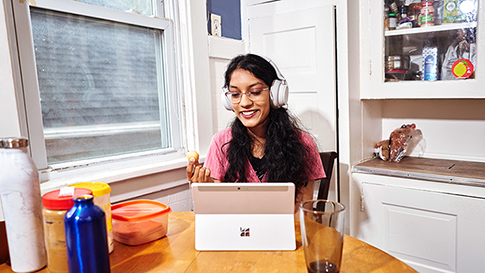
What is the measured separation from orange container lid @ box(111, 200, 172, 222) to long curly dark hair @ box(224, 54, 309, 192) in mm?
496

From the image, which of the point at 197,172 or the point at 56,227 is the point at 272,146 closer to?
the point at 197,172

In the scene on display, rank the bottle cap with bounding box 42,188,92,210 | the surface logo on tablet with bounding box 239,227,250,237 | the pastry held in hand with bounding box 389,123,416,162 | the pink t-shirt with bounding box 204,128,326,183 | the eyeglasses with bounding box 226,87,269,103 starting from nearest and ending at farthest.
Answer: the bottle cap with bounding box 42,188,92,210
the surface logo on tablet with bounding box 239,227,250,237
the eyeglasses with bounding box 226,87,269,103
the pink t-shirt with bounding box 204,128,326,183
the pastry held in hand with bounding box 389,123,416,162

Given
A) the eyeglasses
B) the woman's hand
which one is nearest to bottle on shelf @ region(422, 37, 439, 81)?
the eyeglasses

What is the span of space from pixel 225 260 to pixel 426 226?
1378 mm

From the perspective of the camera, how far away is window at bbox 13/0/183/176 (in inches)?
62.3

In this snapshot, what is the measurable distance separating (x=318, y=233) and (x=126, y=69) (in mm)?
1568

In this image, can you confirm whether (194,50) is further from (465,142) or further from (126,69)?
(465,142)

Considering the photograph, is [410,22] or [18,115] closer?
[18,115]

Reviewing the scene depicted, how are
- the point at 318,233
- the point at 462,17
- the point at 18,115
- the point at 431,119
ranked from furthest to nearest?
the point at 431,119
the point at 462,17
the point at 18,115
the point at 318,233

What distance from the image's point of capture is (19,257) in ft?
2.86

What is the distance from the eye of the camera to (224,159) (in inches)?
66.1

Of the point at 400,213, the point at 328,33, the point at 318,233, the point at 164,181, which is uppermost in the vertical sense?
the point at 328,33

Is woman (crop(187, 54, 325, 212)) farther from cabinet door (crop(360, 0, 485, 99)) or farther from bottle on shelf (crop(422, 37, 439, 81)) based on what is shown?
bottle on shelf (crop(422, 37, 439, 81))

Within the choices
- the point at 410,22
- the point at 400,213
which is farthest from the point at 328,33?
the point at 400,213
